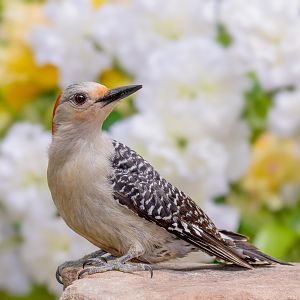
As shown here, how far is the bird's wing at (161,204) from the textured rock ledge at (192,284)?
9 cm

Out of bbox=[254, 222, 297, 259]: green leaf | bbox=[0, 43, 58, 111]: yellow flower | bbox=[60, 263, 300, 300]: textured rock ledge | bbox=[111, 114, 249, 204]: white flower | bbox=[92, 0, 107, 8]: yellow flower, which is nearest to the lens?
bbox=[60, 263, 300, 300]: textured rock ledge

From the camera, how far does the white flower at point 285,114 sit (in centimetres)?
493

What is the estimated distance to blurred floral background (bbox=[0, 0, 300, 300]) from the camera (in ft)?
16.0

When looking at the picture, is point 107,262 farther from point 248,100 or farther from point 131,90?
point 248,100

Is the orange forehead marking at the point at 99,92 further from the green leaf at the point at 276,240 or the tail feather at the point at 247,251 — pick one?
the green leaf at the point at 276,240

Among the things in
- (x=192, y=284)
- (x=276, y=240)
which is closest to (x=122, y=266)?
(x=192, y=284)

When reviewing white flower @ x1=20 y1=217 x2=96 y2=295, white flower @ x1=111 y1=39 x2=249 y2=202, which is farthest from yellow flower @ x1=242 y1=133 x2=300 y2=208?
white flower @ x1=20 y1=217 x2=96 y2=295

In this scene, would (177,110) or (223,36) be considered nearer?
(177,110)

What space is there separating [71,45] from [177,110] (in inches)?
24.1

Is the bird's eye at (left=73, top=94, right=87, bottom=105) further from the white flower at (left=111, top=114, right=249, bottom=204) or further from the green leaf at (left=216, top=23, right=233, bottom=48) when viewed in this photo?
the green leaf at (left=216, top=23, right=233, bottom=48)

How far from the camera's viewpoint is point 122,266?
3.99 m

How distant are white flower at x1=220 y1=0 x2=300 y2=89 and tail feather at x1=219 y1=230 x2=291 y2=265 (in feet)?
2.99

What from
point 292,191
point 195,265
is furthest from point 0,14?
point 195,265

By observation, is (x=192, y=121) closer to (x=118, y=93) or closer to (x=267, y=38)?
(x=267, y=38)
